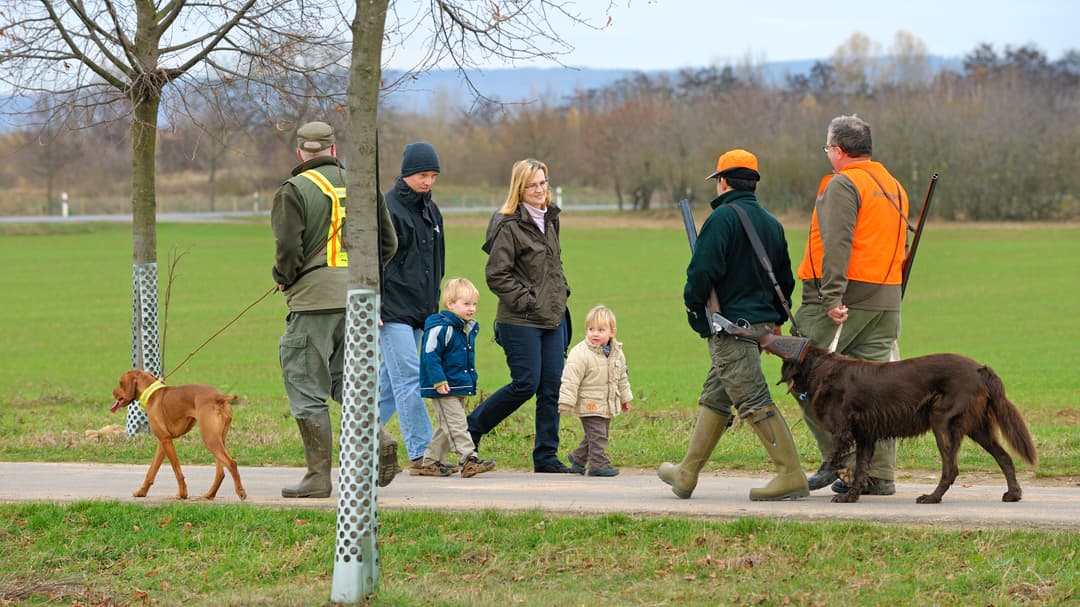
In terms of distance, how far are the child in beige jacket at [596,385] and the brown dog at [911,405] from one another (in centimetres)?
170

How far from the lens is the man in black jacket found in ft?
31.0

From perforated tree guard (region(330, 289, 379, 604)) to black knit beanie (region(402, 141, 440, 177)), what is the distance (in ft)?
10.9

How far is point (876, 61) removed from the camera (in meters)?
180

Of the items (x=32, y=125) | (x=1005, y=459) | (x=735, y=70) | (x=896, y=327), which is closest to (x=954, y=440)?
(x=1005, y=459)

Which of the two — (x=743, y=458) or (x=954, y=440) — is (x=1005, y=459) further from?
(x=743, y=458)

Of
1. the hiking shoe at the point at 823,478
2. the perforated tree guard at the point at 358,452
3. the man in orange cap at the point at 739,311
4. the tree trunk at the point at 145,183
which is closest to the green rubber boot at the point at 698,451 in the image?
the man in orange cap at the point at 739,311

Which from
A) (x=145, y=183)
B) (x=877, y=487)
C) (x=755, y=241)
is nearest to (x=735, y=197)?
(x=755, y=241)

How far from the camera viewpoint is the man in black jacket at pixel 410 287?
945 cm

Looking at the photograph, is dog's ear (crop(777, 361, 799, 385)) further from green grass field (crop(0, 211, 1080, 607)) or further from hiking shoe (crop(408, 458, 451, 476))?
hiking shoe (crop(408, 458, 451, 476))

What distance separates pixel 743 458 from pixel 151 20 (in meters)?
6.55

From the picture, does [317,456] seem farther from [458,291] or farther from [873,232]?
[873,232]

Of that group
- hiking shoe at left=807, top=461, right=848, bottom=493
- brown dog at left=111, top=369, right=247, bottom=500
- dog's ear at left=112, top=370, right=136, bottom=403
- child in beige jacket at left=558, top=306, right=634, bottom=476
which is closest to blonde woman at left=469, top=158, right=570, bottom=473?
child in beige jacket at left=558, top=306, right=634, bottom=476

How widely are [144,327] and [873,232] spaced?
6.83m

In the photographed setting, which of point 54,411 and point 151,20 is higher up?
point 151,20
